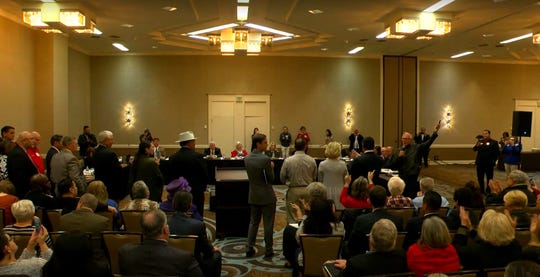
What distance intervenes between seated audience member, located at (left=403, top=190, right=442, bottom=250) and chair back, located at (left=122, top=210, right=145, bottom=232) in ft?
8.16

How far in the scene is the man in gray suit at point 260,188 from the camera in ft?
18.7

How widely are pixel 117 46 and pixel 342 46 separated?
7628mm

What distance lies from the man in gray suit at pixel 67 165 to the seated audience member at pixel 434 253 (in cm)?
495

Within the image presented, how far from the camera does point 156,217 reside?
9.75ft

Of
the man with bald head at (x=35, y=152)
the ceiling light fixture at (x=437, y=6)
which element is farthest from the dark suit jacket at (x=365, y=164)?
the ceiling light fixture at (x=437, y=6)

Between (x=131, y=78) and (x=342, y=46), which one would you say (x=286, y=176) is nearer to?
(x=342, y=46)

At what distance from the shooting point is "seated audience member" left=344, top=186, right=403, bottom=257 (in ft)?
12.4

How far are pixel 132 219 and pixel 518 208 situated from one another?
12.2ft

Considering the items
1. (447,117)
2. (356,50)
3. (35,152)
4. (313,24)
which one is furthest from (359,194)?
(447,117)

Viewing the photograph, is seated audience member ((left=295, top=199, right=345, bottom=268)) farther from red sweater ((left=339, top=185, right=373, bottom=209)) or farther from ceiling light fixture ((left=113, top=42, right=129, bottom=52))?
ceiling light fixture ((left=113, top=42, right=129, bottom=52))

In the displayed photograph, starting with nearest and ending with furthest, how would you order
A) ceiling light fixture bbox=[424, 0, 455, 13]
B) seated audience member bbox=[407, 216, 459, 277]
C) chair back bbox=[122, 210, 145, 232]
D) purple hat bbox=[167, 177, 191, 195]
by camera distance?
1. seated audience member bbox=[407, 216, 459, 277]
2. chair back bbox=[122, 210, 145, 232]
3. purple hat bbox=[167, 177, 191, 195]
4. ceiling light fixture bbox=[424, 0, 455, 13]

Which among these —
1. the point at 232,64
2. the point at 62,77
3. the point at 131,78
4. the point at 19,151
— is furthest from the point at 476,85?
the point at 19,151

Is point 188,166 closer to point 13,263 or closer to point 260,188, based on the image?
point 260,188

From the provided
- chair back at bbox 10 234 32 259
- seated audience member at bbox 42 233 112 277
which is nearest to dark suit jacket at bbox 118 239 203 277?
seated audience member at bbox 42 233 112 277
